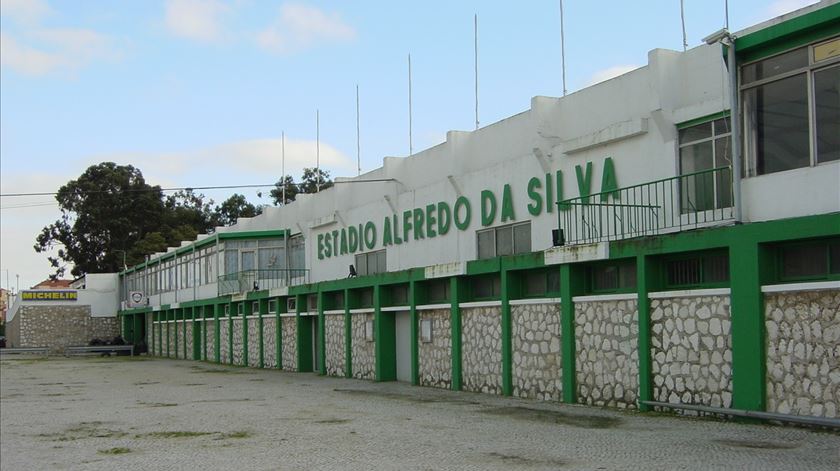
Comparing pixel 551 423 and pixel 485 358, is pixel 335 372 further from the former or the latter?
pixel 551 423

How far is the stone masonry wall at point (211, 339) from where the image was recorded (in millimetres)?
42000

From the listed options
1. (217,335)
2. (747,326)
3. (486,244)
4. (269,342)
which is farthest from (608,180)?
(217,335)

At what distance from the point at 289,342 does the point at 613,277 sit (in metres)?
17.9

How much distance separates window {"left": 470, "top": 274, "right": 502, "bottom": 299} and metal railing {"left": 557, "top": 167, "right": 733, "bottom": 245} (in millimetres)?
2072

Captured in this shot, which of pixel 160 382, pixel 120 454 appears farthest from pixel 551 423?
pixel 160 382

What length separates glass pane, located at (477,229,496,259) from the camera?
22908 millimetres

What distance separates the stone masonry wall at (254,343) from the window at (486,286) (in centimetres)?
1608

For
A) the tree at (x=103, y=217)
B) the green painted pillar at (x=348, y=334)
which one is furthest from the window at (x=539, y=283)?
the tree at (x=103, y=217)

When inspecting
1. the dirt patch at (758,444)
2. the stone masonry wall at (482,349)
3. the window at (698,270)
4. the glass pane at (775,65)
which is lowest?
the dirt patch at (758,444)

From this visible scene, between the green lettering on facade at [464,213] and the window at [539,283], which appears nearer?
the window at [539,283]

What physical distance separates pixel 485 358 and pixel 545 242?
2.87m

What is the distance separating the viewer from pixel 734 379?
13867 millimetres

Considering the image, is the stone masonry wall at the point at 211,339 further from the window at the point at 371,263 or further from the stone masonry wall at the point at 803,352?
the stone masonry wall at the point at 803,352

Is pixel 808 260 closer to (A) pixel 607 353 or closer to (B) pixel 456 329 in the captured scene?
(A) pixel 607 353
